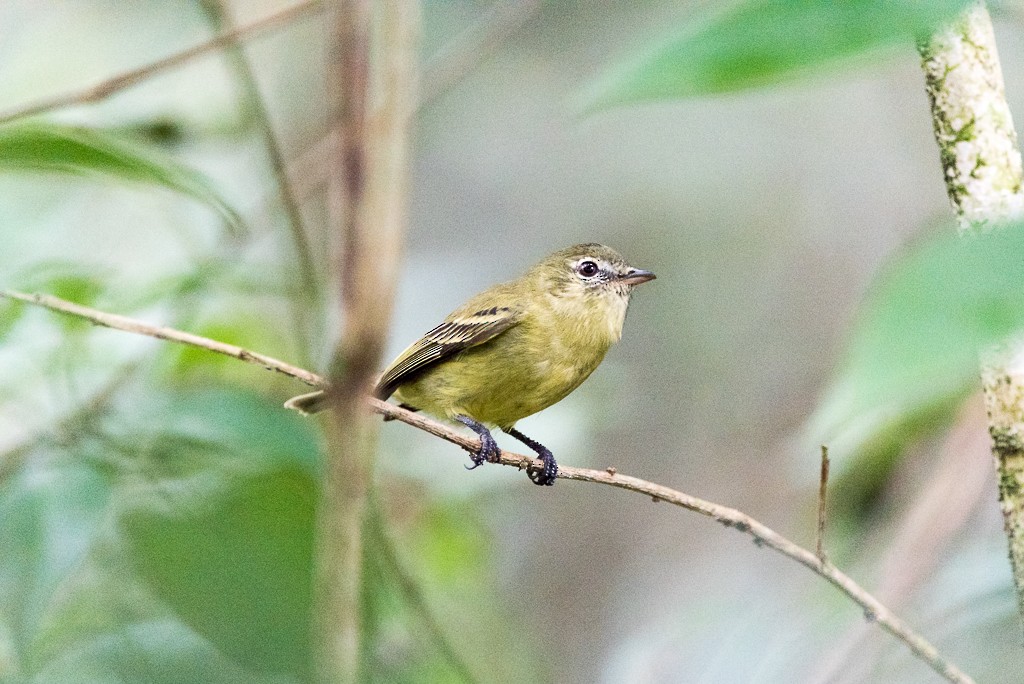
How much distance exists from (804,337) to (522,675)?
308 centimetres

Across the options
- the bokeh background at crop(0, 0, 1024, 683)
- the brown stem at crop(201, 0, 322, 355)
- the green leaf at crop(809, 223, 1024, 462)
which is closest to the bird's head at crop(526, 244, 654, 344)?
the bokeh background at crop(0, 0, 1024, 683)

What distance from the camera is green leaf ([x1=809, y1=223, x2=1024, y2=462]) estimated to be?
569mm

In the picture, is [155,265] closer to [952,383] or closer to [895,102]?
[895,102]

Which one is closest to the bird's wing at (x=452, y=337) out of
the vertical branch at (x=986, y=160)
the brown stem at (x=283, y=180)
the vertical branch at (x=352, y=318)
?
the brown stem at (x=283, y=180)

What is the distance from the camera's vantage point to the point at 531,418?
4480 millimetres

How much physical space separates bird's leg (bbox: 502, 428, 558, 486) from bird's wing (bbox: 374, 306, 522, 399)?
1.35 feet

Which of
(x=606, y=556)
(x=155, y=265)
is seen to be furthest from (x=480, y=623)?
(x=155, y=265)

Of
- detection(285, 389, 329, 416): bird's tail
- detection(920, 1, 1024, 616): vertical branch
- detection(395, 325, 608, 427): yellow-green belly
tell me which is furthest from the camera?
detection(395, 325, 608, 427): yellow-green belly

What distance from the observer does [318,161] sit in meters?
3.68

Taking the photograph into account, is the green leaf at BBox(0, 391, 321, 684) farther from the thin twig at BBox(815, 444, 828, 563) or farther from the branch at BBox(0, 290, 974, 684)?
the thin twig at BBox(815, 444, 828, 563)

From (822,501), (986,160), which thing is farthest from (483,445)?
(986,160)

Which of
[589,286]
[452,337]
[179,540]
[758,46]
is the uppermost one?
[589,286]

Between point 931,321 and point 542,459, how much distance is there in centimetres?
360

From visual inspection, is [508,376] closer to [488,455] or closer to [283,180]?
[488,455]
